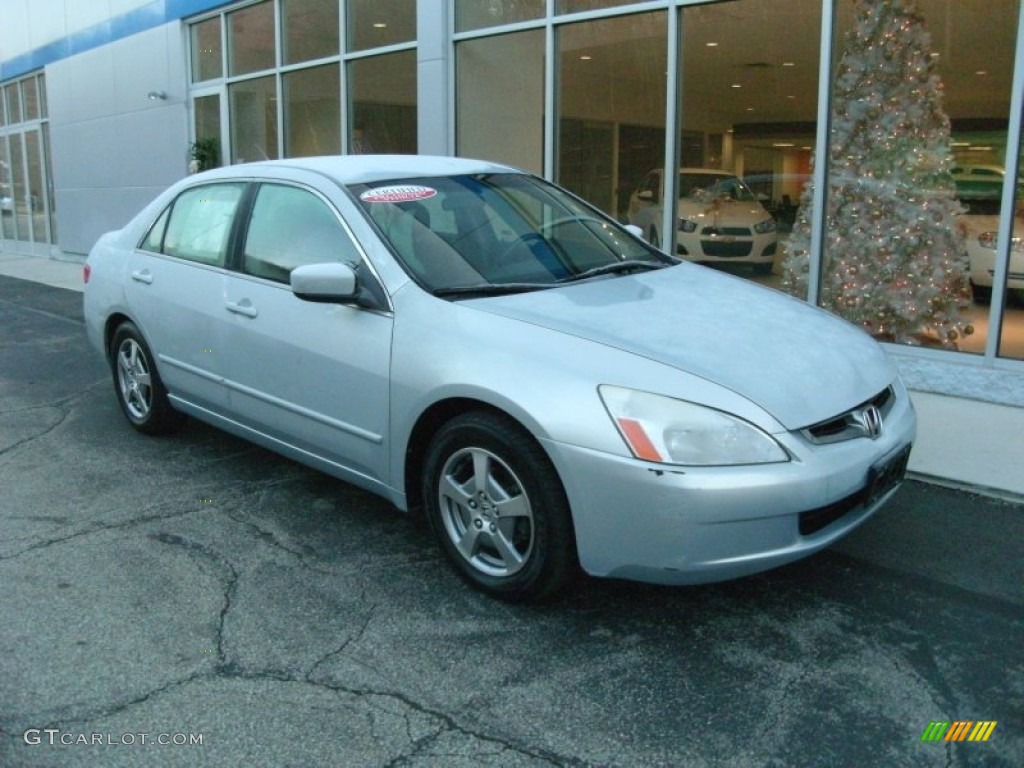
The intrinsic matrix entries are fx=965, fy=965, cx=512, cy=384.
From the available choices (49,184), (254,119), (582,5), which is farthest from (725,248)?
(49,184)

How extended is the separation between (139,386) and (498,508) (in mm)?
3091

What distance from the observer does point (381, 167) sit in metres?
4.57

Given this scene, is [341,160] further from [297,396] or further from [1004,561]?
[1004,561]

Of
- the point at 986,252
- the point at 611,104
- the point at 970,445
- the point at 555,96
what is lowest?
the point at 970,445

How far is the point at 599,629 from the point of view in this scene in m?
3.34

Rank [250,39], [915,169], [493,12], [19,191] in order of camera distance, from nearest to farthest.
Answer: [915,169] < [493,12] < [250,39] < [19,191]

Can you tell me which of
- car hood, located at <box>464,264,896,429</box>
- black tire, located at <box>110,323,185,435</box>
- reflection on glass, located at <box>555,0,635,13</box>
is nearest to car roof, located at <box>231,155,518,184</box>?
car hood, located at <box>464,264,896,429</box>

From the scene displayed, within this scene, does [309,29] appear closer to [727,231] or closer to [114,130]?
[114,130]

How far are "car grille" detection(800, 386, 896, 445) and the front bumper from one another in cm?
4

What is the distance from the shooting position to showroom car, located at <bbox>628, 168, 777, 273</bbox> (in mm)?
8203

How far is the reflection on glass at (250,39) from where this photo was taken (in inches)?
528

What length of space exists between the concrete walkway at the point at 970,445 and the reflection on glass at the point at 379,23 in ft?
23.7

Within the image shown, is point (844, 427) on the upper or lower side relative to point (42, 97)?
lower

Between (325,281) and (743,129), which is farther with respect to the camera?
(743,129)
